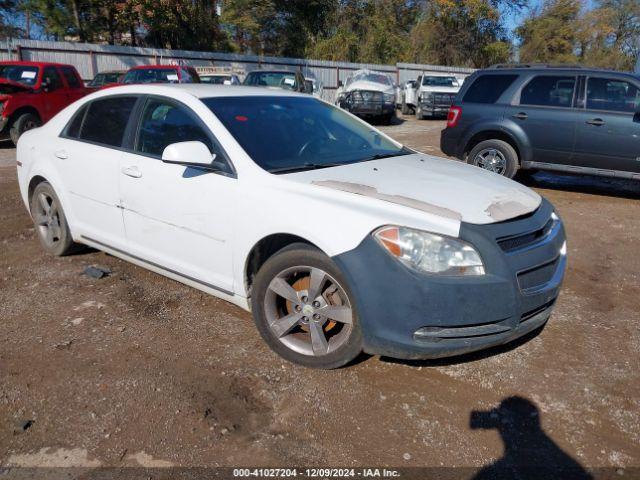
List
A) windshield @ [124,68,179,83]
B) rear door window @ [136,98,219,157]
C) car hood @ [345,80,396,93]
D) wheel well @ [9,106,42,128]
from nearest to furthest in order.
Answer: rear door window @ [136,98,219,157] → wheel well @ [9,106,42,128] → windshield @ [124,68,179,83] → car hood @ [345,80,396,93]

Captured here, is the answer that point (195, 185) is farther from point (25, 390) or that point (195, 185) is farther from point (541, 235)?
point (541, 235)

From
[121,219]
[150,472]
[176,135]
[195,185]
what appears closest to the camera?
[150,472]

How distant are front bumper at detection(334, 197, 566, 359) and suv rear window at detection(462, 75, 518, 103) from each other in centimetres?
595

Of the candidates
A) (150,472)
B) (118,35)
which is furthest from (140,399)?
(118,35)

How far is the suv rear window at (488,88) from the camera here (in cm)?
822

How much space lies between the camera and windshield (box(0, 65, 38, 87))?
470 inches

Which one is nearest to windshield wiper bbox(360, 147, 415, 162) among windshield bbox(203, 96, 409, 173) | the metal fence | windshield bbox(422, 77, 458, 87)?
windshield bbox(203, 96, 409, 173)

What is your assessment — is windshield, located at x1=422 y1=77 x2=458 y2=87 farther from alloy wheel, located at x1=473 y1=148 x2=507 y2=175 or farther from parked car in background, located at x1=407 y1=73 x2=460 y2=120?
alloy wheel, located at x1=473 y1=148 x2=507 y2=175

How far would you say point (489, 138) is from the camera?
27.5 ft

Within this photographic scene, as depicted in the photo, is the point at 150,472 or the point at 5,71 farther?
the point at 5,71

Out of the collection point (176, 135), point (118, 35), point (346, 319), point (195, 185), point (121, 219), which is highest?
point (118, 35)

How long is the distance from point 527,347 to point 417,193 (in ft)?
4.37

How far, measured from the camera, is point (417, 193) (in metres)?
3.12

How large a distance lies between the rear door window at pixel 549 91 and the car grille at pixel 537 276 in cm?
541
